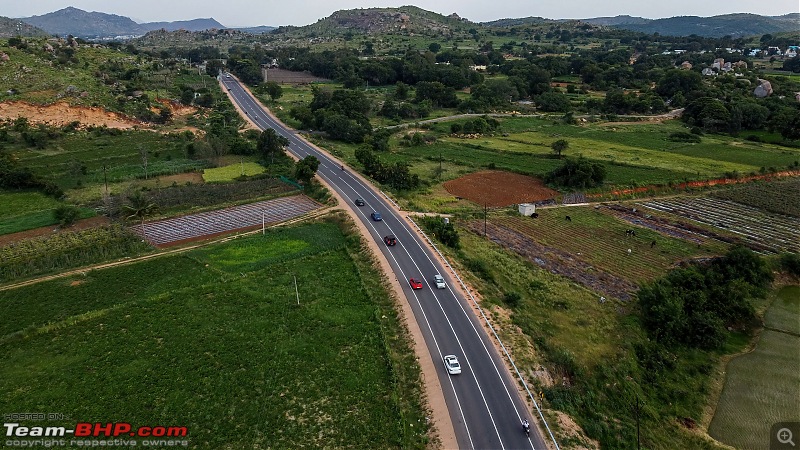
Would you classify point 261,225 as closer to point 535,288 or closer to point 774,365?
point 535,288

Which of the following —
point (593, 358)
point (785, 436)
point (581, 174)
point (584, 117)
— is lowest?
point (785, 436)

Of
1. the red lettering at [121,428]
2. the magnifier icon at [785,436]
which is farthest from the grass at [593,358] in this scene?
the red lettering at [121,428]

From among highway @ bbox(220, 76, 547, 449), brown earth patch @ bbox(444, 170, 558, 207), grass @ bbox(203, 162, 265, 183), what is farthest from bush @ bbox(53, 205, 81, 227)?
brown earth patch @ bbox(444, 170, 558, 207)

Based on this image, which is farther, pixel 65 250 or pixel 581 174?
pixel 581 174

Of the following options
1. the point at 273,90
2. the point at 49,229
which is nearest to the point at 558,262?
the point at 49,229

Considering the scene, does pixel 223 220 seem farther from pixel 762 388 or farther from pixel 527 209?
pixel 762 388
